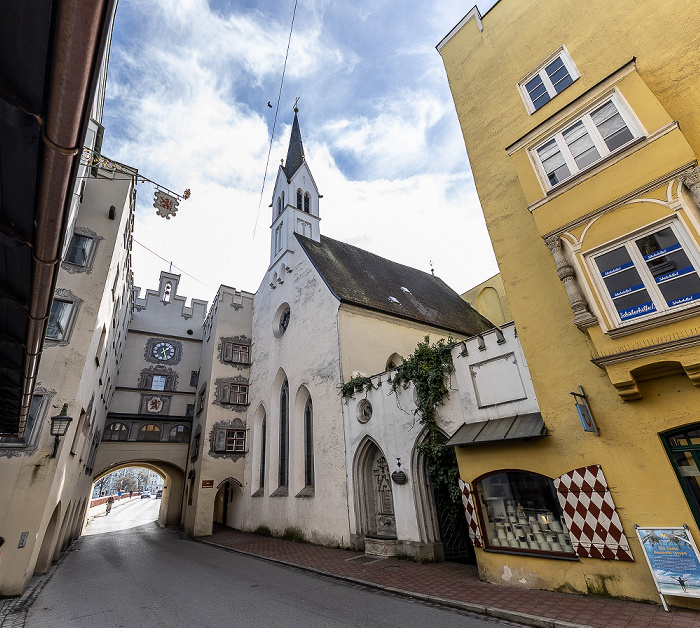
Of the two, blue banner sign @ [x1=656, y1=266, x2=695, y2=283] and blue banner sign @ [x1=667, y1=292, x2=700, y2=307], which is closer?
blue banner sign @ [x1=667, y1=292, x2=700, y2=307]

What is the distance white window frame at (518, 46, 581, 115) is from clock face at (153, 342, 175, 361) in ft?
82.1

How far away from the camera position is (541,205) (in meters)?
7.91

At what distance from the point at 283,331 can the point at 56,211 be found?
18781mm

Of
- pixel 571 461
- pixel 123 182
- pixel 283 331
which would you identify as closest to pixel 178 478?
pixel 283 331

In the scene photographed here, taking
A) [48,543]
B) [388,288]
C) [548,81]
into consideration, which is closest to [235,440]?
[48,543]

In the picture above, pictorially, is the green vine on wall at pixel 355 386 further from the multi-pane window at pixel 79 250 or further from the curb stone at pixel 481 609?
the multi-pane window at pixel 79 250

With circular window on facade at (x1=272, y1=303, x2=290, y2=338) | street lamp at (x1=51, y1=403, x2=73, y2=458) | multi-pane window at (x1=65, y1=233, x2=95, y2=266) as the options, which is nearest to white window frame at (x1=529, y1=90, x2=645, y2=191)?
street lamp at (x1=51, y1=403, x2=73, y2=458)

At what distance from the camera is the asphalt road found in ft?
20.4

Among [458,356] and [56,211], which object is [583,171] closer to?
[458,356]

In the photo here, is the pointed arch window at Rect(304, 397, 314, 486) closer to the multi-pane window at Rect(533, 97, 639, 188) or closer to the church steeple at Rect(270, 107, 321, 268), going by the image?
the church steeple at Rect(270, 107, 321, 268)

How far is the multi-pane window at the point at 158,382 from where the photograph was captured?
2415 centimetres

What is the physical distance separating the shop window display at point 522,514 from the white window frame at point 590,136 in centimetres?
635

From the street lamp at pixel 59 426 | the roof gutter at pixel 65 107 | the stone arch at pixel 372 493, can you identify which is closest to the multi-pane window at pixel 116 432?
the street lamp at pixel 59 426

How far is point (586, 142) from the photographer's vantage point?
304 inches
